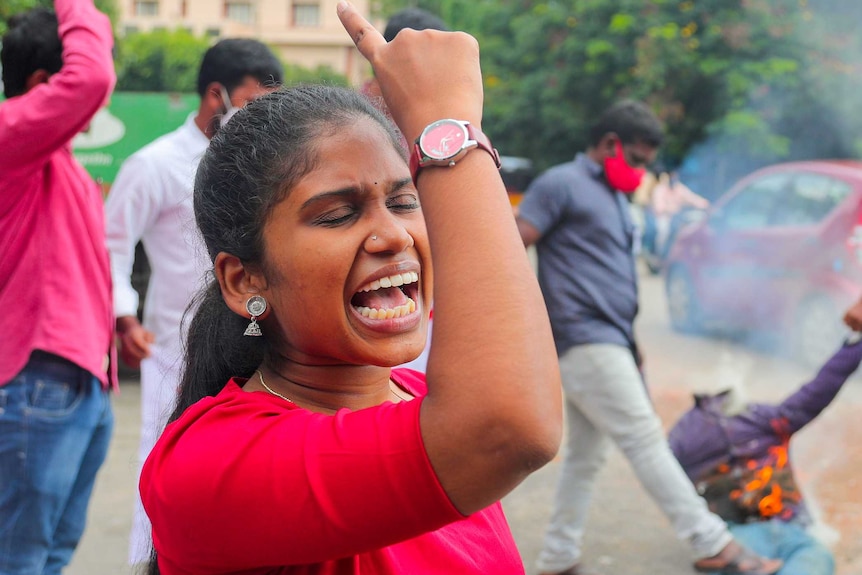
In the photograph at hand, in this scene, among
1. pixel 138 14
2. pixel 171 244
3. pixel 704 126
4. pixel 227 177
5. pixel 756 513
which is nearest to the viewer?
pixel 227 177

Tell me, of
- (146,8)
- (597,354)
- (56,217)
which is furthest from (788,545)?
(146,8)

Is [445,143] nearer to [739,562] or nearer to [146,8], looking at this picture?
[739,562]

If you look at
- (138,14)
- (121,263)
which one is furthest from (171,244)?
(138,14)

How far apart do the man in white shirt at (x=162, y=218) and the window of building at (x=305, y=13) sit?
57611 mm

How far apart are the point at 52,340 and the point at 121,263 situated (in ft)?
2.58

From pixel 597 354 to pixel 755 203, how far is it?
5.68 meters

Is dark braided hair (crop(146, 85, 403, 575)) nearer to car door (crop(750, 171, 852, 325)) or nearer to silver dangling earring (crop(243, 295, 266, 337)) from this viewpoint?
silver dangling earring (crop(243, 295, 266, 337))

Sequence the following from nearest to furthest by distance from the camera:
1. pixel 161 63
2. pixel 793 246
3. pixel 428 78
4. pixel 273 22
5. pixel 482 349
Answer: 1. pixel 482 349
2. pixel 428 78
3. pixel 793 246
4. pixel 161 63
5. pixel 273 22

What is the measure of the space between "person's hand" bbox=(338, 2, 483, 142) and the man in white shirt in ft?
7.58

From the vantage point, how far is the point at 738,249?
9336 mm

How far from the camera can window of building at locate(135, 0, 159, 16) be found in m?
51.9

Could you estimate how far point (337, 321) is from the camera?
136 cm

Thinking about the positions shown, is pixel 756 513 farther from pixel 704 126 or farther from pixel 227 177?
pixel 704 126

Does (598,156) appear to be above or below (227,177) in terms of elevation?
below
